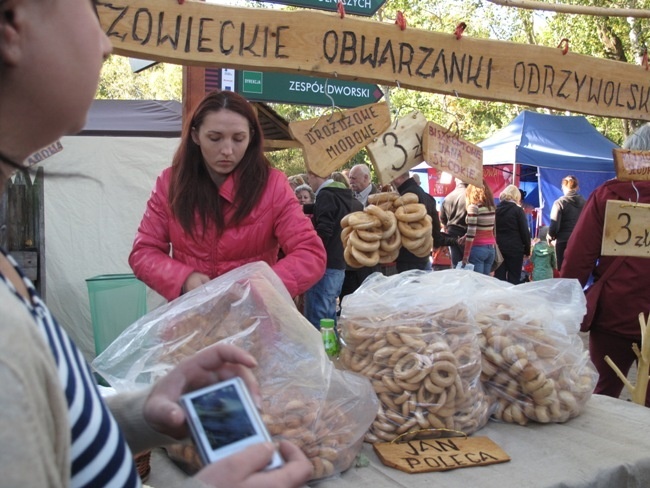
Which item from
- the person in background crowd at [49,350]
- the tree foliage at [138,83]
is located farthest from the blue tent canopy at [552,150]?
the tree foliage at [138,83]

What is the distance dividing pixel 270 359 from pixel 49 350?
119cm

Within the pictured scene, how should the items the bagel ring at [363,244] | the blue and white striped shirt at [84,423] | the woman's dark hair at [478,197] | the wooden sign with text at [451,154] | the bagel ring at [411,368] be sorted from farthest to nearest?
the woman's dark hair at [478,197] → the wooden sign with text at [451,154] → the bagel ring at [363,244] → the bagel ring at [411,368] → the blue and white striped shirt at [84,423]

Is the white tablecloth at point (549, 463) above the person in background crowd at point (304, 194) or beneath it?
beneath

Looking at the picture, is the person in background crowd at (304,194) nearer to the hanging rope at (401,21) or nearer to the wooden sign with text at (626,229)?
the hanging rope at (401,21)

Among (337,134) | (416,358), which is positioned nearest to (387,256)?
(337,134)

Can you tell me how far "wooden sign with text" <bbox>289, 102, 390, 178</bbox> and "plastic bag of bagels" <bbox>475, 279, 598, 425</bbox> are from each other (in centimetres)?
77

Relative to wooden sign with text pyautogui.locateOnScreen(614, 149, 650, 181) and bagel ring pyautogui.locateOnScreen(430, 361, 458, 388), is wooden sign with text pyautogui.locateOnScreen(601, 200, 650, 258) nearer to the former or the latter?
wooden sign with text pyautogui.locateOnScreen(614, 149, 650, 181)

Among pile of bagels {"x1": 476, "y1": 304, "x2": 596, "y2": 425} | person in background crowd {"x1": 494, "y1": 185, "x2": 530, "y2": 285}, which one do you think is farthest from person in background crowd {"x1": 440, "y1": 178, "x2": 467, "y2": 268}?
pile of bagels {"x1": 476, "y1": 304, "x2": 596, "y2": 425}

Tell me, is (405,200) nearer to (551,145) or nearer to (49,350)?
(49,350)

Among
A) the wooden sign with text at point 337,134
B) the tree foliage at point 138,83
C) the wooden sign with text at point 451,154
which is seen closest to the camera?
the wooden sign with text at point 337,134

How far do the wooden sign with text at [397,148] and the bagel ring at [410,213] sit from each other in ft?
0.42

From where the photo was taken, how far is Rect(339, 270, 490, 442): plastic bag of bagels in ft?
6.05

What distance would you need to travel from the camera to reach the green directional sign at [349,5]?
3.49 m

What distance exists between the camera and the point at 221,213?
7.52ft
